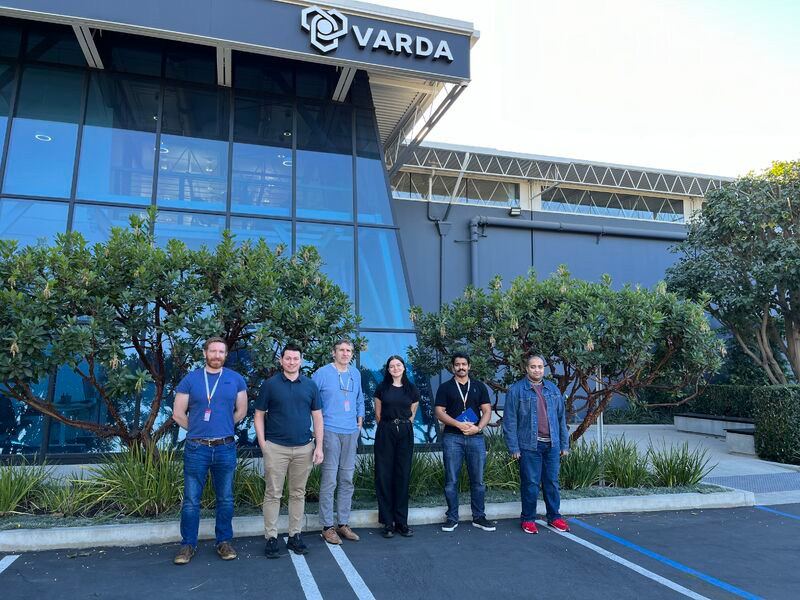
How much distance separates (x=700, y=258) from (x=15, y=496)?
14.9 metres

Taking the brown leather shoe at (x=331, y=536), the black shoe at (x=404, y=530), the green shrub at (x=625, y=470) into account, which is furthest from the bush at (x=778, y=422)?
the brown leather shoe at (x=331, y=536)

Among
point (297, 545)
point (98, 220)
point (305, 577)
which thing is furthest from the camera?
point (98, 220)

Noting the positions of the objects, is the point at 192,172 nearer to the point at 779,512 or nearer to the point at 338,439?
the point at 338,439

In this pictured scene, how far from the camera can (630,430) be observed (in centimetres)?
1605

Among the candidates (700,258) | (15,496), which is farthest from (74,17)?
(700,258)

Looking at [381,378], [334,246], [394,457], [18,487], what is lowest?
[18,487]

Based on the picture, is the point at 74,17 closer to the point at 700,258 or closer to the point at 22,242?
the point at 22,242

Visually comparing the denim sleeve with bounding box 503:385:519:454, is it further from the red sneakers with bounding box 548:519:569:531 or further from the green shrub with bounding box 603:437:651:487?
the green shrub with bounding box 603:437:651:487

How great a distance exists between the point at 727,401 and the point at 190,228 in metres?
15.4

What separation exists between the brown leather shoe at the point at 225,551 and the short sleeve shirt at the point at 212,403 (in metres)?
0.95

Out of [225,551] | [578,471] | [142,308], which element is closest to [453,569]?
[225,551]

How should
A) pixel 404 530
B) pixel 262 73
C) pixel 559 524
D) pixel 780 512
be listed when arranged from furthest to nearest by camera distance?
pixel 262 73 → pixel 780 512 → pixel 559 524 → pixel 404 530

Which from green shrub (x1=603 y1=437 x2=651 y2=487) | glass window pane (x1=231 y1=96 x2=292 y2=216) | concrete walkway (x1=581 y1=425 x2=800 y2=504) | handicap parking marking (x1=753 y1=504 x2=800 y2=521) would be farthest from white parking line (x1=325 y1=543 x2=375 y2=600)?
glass window pane (x1=231 y1=96 x2=292 y2=216)

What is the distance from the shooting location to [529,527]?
5.56 metres
